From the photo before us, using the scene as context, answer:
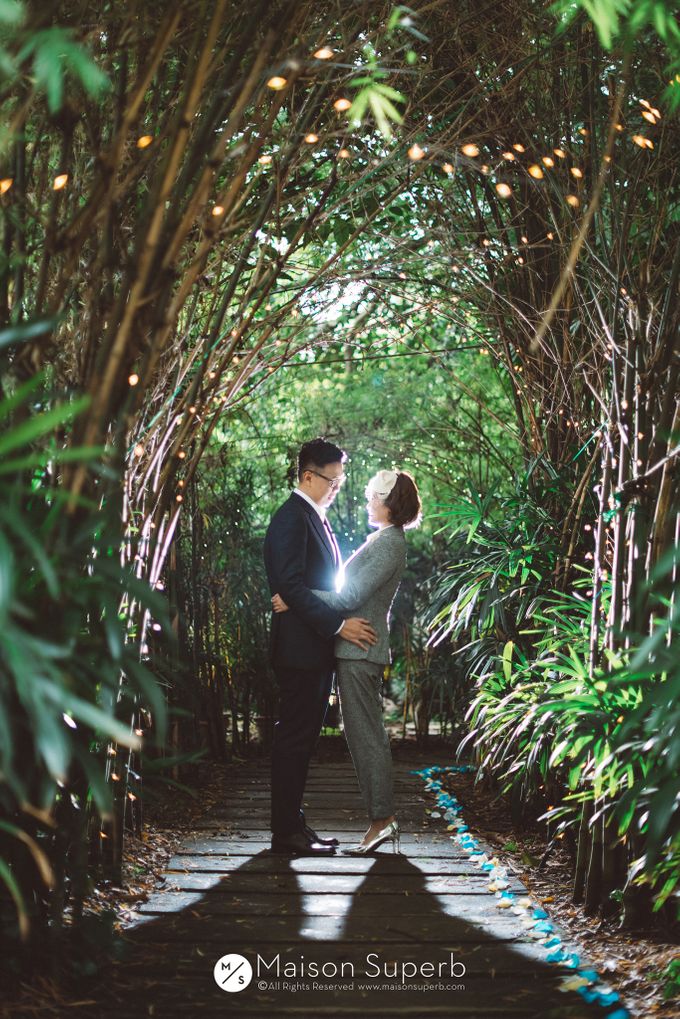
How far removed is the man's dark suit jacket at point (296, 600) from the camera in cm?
350

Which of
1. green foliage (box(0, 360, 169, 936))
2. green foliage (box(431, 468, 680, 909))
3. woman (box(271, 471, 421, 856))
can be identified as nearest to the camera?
green foliage (box(0, 360, 169, 936))

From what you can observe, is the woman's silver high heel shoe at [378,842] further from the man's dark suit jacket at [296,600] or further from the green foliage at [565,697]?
the man's dark suit jacket at [296,600]

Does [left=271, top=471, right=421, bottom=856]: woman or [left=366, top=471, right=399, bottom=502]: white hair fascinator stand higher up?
[left=366, top=471, right=399, bottom=502]: white hair fascinator

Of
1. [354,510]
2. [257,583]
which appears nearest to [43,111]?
[257,583]

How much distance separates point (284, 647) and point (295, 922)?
109 cm

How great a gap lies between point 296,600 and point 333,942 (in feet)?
4.15

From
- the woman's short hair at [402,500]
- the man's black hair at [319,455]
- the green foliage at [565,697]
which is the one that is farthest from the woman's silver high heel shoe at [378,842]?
the man's black hair at [319,455]

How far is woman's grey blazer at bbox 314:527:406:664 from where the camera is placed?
3600mm

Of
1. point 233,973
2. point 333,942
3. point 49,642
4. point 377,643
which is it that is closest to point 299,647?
point 377,643

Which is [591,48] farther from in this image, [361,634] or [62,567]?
[62,567]

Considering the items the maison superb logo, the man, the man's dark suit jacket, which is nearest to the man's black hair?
the man

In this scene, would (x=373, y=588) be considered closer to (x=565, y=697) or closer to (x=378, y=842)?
(x=378, y=842)

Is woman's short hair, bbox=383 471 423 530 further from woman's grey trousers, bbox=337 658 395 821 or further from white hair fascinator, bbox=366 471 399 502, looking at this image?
woman's grey trousers, bbox=337 658 395 821

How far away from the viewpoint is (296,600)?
11.5 feet
